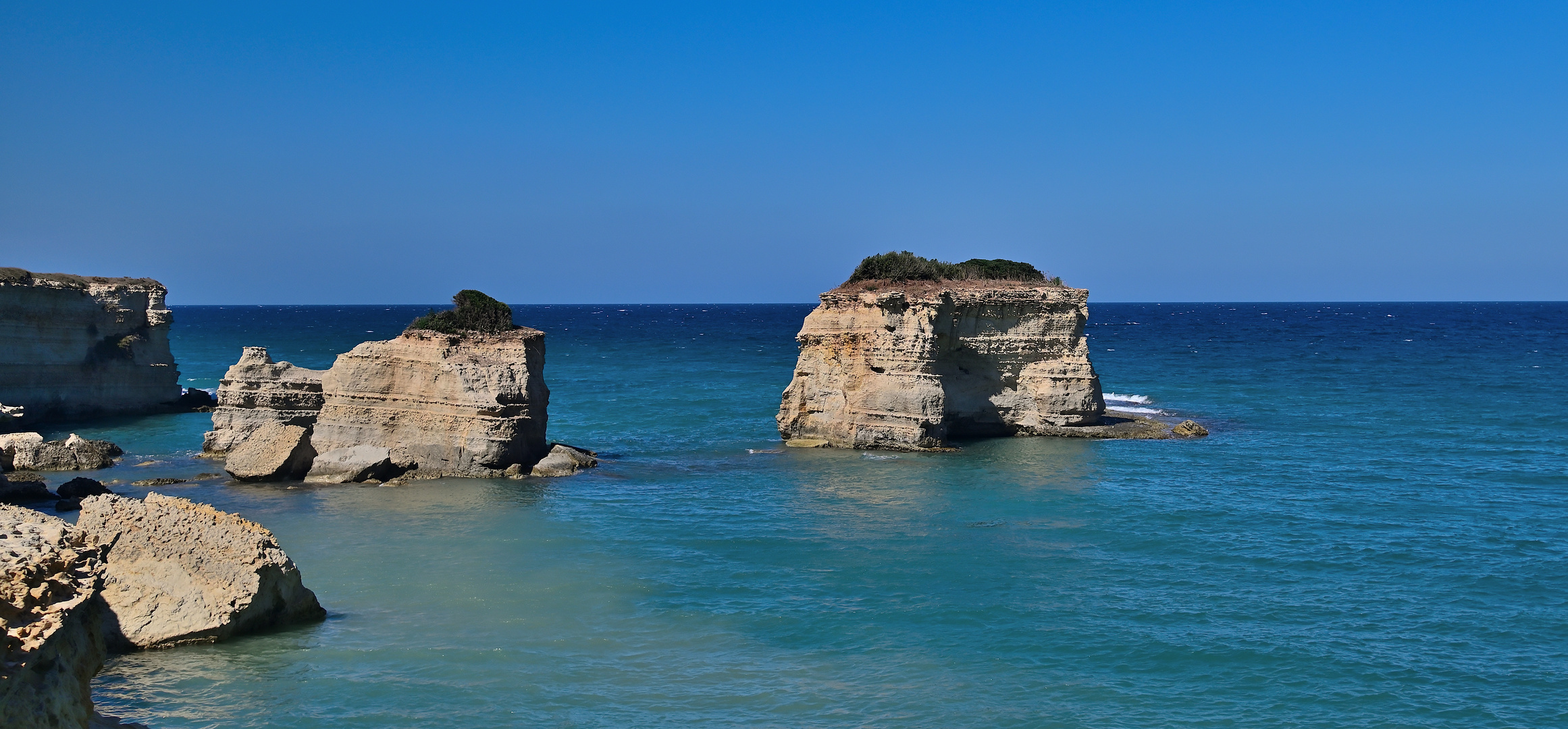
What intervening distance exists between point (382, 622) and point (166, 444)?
24.3m

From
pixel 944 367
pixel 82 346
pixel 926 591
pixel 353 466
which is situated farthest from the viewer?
pixel 82 346

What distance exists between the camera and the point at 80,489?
25031 millimetres

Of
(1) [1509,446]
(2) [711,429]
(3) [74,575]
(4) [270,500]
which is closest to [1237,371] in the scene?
(1) [1509,446]

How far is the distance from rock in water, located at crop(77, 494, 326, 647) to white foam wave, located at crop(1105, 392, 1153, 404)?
40.0 meters

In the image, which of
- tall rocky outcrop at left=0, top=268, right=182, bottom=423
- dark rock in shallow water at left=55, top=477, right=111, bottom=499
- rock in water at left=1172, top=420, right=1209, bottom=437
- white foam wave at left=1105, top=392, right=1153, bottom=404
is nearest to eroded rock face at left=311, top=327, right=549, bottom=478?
dark rock in shallow water at left=55, top=477, right=111, bottom=499

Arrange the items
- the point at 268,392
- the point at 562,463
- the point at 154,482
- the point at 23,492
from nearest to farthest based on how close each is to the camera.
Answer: the point at 23,492, the point at 154,482, the point at 562,463, the point at 268,392

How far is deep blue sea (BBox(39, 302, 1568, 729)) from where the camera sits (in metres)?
13.7

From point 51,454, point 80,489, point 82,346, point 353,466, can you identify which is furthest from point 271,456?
point 82,346

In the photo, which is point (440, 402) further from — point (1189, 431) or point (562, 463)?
point (1189, 431)

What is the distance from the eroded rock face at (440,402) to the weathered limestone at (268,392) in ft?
3.55

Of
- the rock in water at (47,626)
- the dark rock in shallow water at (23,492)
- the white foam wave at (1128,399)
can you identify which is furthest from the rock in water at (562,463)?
the white foam wave at (1128,399)

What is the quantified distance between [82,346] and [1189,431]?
42.2 metres

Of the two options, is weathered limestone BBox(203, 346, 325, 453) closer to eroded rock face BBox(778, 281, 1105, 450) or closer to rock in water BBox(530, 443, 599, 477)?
rock in water BBox(530, 443, 599, 477)

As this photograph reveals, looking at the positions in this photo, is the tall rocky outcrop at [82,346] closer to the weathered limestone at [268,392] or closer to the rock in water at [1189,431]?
the weathered limestone at [268,392]
